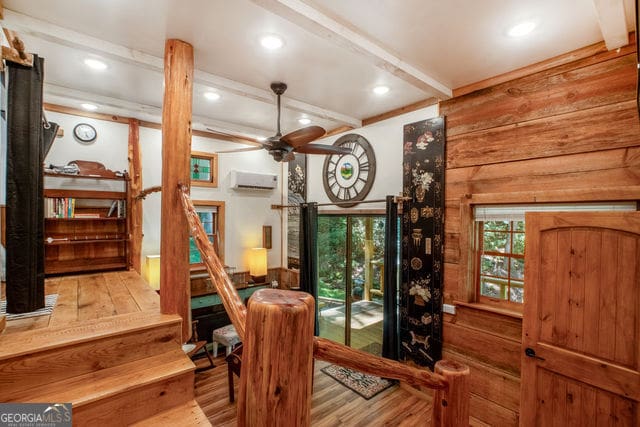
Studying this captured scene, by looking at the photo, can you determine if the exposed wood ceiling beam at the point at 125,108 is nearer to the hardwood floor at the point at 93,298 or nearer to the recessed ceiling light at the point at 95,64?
the recessed ceiling light at the point at 95,64

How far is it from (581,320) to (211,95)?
3912 millimetres

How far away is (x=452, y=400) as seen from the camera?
3.73 feet

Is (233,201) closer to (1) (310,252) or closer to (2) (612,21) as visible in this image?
(1) (310,252)

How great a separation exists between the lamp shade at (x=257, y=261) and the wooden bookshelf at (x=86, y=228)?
5.93ft

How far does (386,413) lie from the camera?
3146mm

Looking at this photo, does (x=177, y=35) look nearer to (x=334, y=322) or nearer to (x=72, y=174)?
(x=72, y=174)

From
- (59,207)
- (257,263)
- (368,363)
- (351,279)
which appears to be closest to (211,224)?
(257,263)

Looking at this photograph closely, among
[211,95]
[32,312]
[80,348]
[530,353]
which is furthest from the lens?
[211,95]

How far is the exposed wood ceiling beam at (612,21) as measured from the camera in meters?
1.62

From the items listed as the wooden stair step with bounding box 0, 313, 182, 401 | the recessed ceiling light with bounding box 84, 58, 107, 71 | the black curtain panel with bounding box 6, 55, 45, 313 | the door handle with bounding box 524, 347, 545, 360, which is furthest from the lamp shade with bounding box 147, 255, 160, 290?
the door handle with bounding box 524, 347, 545, 360

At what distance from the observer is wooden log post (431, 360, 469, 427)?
114cm

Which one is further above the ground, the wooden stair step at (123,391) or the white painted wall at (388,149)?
the white painted wall at (388,149)

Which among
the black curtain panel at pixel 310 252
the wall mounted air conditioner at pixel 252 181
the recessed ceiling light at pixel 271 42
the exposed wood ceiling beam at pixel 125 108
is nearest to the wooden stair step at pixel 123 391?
the exposed wood ceiling beam at pixel 125 108

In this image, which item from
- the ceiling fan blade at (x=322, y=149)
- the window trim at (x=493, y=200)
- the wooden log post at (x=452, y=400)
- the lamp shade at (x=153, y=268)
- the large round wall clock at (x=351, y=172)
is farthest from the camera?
the large round wall clock at (x=351, y=172)
